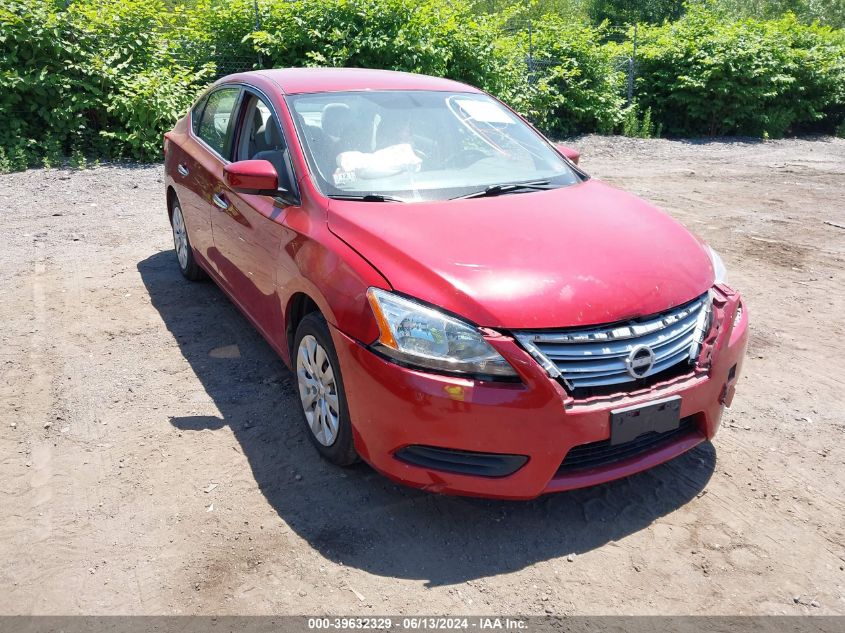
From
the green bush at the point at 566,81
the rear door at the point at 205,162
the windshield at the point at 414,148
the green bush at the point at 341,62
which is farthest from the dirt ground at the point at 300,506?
the green bush at the point at 566,81

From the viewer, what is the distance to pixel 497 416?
2.72m

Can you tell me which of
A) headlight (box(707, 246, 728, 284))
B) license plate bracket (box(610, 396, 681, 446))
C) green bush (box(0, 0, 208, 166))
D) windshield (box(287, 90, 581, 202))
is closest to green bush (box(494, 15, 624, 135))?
green bush (box(0, 0, 208, 166))

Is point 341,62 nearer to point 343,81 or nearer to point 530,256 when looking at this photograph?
point 343,81

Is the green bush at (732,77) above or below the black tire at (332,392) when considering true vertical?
above

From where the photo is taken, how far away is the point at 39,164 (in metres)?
10.2

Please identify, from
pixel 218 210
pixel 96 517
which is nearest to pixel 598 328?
pixel 96 517

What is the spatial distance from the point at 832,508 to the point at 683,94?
46.2 ft

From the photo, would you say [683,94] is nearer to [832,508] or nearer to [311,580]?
[832,508]

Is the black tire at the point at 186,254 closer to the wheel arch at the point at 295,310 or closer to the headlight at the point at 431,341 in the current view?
the wheel arch at the point at 295,310

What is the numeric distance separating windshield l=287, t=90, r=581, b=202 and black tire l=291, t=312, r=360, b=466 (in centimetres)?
68

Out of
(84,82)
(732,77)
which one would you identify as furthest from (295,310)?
(732,77)

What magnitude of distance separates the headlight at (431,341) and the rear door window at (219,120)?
7.78 feet

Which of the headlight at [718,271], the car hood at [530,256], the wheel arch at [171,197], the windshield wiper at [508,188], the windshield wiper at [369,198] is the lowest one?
the wheel arch at [171,197]

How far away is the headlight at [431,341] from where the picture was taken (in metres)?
2.74
